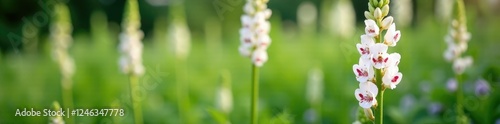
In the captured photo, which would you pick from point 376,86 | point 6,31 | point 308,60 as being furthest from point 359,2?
point 376,86

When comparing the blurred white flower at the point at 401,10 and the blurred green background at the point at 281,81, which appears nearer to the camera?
the blurred green background at the point at 281,81

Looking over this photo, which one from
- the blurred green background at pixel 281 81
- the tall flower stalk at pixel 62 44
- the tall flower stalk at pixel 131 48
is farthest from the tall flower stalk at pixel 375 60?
the tall flower stalk at pixel 62 44

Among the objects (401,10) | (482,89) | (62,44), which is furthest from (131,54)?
(401,10)

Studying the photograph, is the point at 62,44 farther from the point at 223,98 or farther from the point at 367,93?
the point at 367,93

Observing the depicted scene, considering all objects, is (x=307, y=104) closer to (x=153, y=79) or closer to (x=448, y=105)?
(x=448, y=105)

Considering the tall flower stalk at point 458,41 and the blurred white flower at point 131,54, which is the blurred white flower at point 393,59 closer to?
the tall flower stalk at point 458,41

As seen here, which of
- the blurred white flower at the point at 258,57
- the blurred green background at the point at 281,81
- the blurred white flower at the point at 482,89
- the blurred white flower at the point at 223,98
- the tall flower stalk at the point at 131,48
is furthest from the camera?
the blurred green background at the point at 281,81

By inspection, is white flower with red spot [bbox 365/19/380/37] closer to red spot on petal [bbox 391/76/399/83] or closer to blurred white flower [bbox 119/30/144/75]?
red spot on petal [bbox 391/76/399/83]
